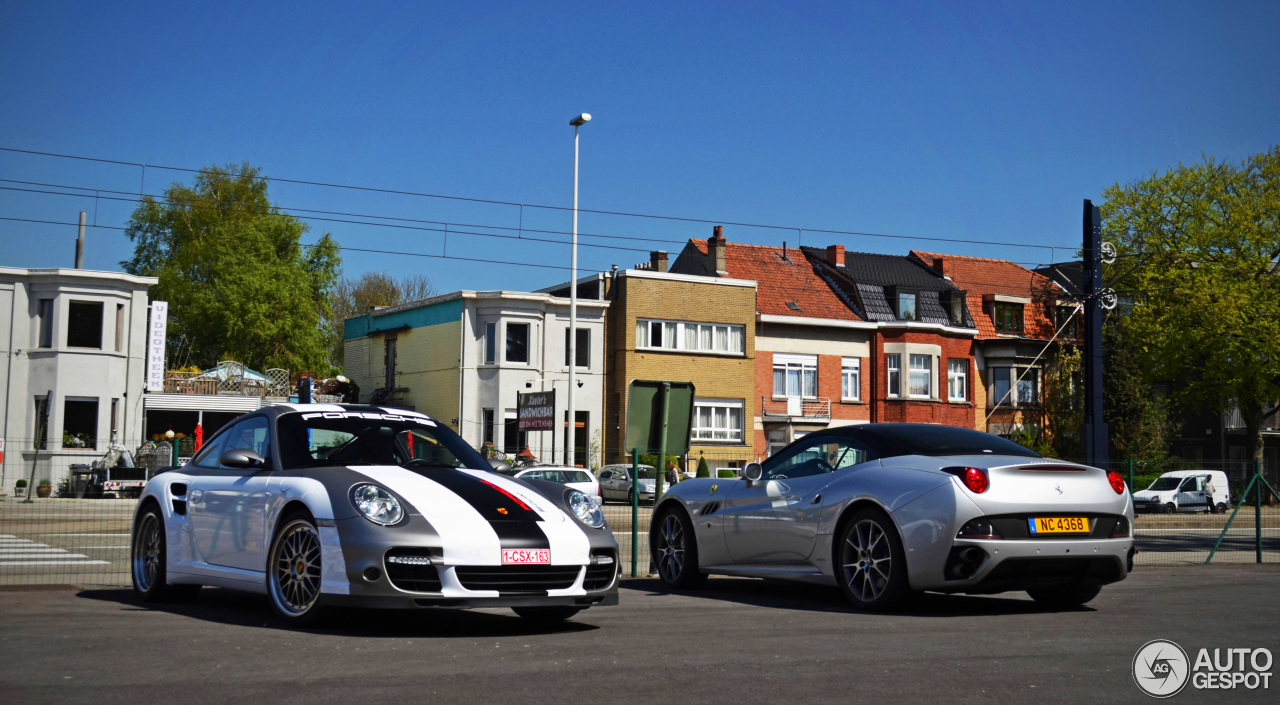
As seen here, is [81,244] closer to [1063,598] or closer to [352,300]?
[352,300]

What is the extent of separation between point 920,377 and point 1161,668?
166ft

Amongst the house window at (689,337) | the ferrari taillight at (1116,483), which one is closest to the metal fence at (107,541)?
the ferrari taillight at (1116,483)

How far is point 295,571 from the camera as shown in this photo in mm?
7652

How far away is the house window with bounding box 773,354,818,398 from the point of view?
5419 cm

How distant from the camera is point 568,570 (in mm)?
7574

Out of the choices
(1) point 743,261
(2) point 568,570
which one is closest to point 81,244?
(1) point 743,261

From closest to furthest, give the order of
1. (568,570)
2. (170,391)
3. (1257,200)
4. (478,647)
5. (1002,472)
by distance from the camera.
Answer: (478,647) < (568,570) < (1002,472) < (170,391) < (1257,200)

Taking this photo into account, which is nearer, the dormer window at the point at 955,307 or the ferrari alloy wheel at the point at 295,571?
the ferrari alloy wheel at the point at 295,571

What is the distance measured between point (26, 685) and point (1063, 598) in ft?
23.4

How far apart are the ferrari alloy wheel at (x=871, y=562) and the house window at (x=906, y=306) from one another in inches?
1923

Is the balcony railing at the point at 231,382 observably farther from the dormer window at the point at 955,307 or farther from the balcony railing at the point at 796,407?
the dormer window at the point at 955,307

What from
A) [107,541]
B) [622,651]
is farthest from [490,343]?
[622,651]

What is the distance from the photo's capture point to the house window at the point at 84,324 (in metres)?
41.8

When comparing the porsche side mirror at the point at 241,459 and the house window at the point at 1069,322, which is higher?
the house window at the point at 1069,322
